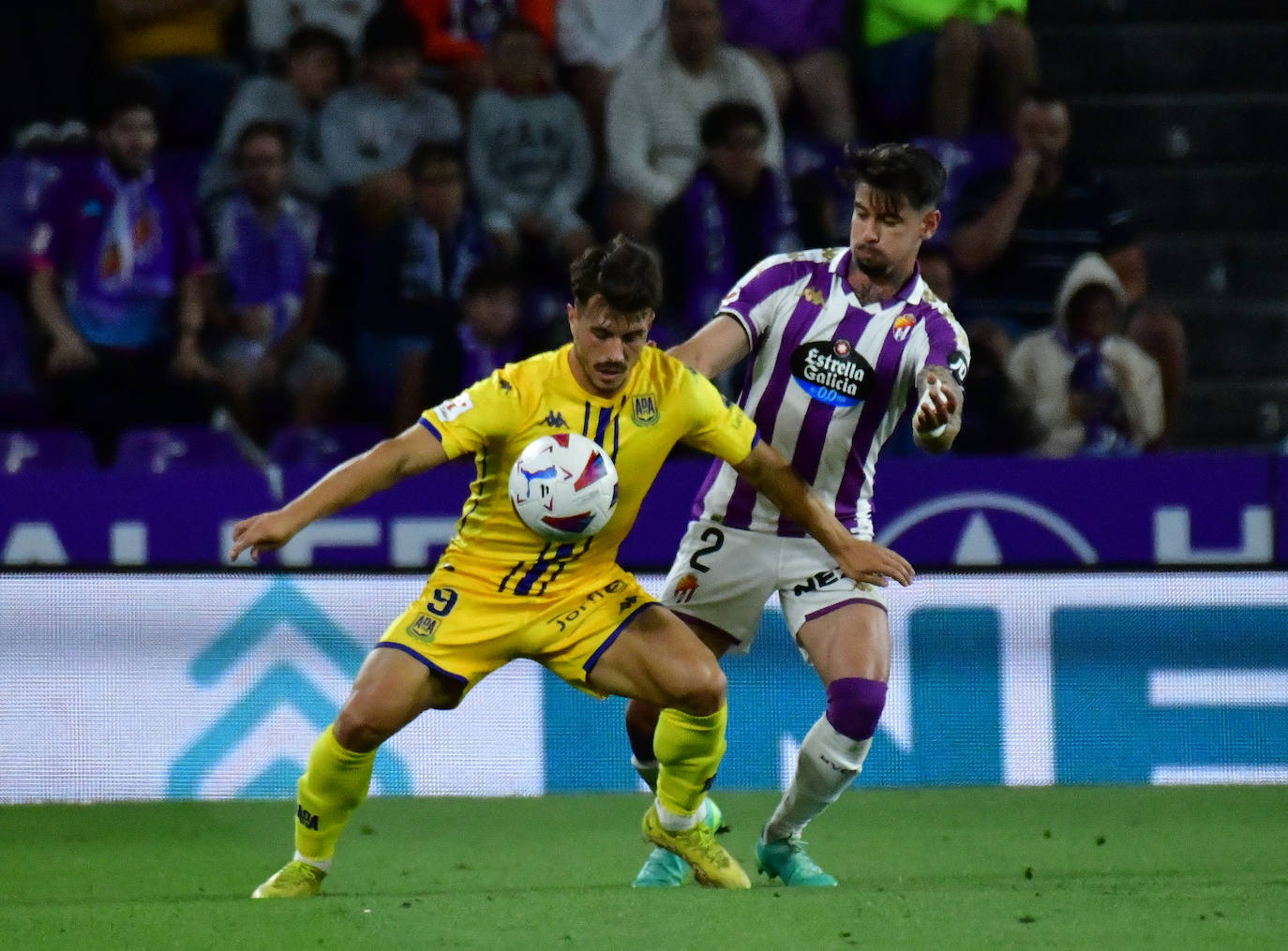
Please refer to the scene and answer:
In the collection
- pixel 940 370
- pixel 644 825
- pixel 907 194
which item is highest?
pixel 907 194

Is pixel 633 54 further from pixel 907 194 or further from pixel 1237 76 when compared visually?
pixel 907 194

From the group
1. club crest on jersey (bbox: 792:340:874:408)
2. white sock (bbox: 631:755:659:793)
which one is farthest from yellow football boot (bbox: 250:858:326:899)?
club crest on jersey (bbox: 792:340:874:408)

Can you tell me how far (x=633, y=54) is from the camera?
336 inches

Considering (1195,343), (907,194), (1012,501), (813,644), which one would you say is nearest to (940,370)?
(907,194)

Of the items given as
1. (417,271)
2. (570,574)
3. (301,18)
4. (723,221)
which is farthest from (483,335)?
(570,574)

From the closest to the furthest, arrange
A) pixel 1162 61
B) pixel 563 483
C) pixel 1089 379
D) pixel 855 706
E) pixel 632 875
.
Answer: pixel 563 483, pixel 855 706, pixel 632 875, pixel 1089 379, pixel 1162 61

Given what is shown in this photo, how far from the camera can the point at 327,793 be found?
4.32m

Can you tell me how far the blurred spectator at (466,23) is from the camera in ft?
28.5

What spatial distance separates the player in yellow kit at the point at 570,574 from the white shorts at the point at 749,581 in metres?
0.21

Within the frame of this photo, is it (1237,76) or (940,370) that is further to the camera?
(1237,76)

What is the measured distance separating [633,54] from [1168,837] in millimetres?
4580

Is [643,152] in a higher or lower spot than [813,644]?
higher

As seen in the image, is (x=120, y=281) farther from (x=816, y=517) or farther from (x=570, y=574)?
(x=816, y=517)

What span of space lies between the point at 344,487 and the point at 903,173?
1.51m
